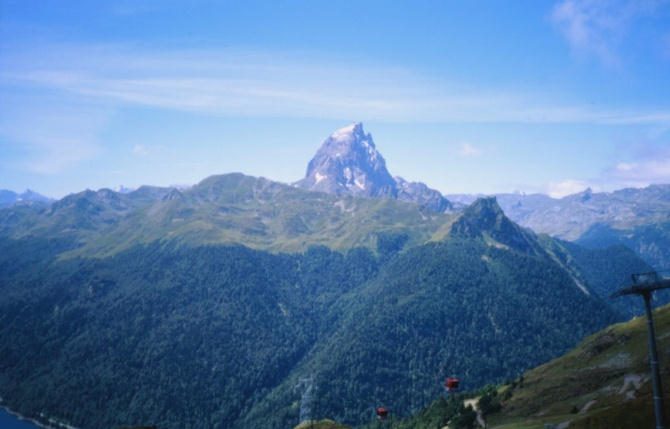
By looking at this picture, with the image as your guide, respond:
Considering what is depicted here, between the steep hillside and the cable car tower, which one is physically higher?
the cable car tower

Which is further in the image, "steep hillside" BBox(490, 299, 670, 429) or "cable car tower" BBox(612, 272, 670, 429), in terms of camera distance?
"steep hillside" BBox(490, 299, 670, 429)

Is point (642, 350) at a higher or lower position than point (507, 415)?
higher

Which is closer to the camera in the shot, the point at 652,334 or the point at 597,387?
the point at 652,334

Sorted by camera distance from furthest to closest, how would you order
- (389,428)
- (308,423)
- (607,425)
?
1. (389,428)
2. (308,423)
3. (607,425)

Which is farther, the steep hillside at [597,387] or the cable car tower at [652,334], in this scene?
the steep hillside at [597,387]

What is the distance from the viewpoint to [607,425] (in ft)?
265

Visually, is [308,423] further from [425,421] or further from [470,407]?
[470,407]

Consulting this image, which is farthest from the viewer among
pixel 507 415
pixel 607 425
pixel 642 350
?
pixel 642 350

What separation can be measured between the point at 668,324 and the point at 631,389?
62.4m

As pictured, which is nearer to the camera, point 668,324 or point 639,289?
point 639,289

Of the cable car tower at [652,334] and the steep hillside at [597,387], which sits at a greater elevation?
the cable car tower at [652,334]

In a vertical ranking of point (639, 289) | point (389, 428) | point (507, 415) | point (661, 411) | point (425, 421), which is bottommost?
point (389, 428)

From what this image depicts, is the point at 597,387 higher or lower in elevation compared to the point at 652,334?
lower

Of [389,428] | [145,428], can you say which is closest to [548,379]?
[389,428]
